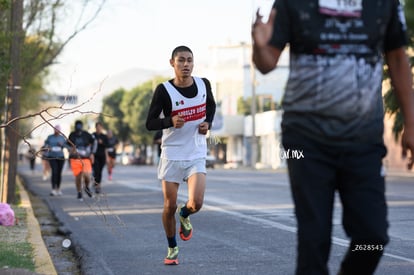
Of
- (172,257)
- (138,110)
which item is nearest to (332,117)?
(172,257)

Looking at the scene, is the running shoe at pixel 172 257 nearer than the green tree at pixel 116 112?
Yes

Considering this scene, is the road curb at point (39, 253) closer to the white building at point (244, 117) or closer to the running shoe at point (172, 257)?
the running shoe at point (172, 257)

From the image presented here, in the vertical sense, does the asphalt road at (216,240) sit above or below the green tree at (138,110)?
below

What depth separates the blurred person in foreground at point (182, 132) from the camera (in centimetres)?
849

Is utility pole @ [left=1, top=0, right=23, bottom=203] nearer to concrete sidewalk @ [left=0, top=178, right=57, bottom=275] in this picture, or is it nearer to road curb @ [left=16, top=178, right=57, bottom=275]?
road curb @ [left=16, top=178, right=57, bottom=275]

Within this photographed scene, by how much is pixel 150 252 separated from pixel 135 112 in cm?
10801

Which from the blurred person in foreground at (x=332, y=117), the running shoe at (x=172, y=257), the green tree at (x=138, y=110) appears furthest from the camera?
the green tree at (x=138, y=110)

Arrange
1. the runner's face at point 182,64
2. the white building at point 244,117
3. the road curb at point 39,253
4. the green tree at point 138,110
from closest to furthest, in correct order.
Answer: the road curb at point 39,253, the runner's face at point 182,64, the white building at point 244,117, the green tree at point 138,110

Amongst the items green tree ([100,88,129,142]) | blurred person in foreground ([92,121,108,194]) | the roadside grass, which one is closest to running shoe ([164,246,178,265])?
the roadside grass

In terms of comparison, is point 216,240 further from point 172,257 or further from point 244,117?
point 244,117

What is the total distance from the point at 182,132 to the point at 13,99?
9.30 metres

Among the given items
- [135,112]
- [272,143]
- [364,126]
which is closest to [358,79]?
[364,126]

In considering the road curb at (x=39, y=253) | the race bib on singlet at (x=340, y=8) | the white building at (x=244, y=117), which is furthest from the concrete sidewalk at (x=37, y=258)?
the white building at (x=244, y=117)

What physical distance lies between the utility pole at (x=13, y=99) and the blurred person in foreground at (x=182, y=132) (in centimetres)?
874
